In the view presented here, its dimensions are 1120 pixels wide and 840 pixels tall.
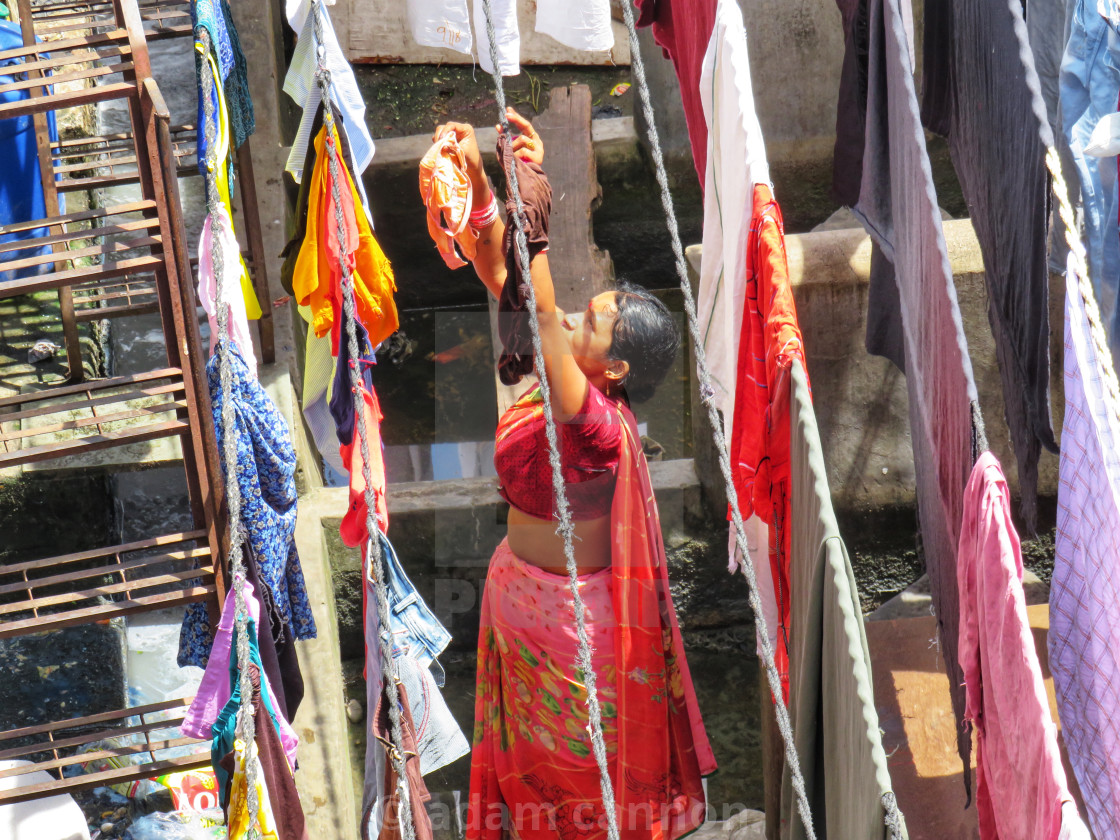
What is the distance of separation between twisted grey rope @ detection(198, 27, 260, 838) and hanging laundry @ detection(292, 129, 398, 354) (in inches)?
9.5

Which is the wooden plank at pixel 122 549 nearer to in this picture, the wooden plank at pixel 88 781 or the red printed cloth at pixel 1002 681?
the wooden plank at pixel 88 781

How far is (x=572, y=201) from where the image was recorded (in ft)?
17.8

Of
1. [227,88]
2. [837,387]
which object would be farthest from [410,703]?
[227,88]

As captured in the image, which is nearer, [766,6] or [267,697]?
[267,697]

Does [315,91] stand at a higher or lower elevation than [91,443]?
higher

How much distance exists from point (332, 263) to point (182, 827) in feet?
7.80

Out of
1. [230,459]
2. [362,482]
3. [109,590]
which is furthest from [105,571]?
[362,482]

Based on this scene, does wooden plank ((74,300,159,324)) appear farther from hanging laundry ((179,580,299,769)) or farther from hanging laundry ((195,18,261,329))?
hanging laundry ((179,580,299,769))

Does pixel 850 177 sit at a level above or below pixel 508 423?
above

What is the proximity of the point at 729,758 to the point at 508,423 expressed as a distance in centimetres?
242

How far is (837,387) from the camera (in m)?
4.29

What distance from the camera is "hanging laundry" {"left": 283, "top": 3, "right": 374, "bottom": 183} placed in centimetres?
344

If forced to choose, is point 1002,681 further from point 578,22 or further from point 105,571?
point 578,22

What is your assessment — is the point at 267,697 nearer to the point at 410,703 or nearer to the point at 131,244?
Answer: the point at 410,703
